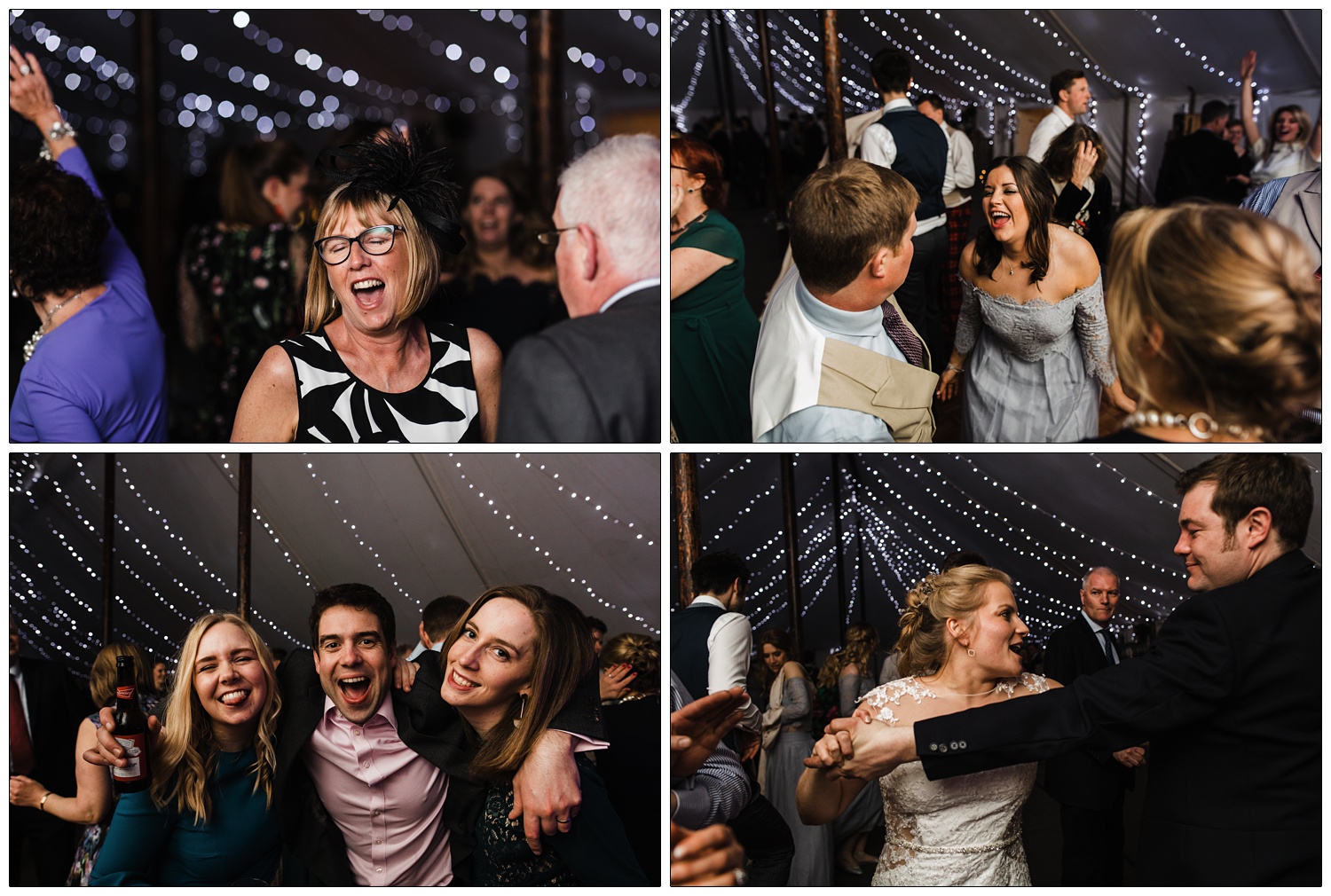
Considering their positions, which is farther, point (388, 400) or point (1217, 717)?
point (388, 400)

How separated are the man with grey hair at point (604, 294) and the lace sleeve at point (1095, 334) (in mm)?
843

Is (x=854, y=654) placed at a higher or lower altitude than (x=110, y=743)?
higher

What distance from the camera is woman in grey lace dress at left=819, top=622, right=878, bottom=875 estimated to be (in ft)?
6.81

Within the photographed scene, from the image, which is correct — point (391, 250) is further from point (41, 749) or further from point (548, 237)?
point (41, 749)

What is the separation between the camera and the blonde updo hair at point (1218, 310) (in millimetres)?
2031

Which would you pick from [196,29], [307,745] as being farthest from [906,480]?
[196,29]

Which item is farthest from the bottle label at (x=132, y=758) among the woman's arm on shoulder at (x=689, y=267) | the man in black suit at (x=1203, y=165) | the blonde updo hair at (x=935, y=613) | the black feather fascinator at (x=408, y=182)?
the man in black suit at (x=1203, y=165)

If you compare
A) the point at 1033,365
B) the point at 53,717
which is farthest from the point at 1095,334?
the point at 53,717

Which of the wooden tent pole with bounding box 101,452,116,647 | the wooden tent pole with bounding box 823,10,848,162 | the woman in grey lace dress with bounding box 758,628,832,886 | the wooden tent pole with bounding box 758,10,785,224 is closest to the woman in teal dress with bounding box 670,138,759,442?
the wooden tent pole with bounding box 758,10,785,224

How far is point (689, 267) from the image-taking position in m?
2.12

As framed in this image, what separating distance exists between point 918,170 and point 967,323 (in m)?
0.32

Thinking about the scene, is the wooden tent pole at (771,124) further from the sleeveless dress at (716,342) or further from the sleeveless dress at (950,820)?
the sleeveless dress at (950,820)

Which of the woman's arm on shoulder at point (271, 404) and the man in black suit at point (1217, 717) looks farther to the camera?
the woman's arm on shoulder at point (271, 404)

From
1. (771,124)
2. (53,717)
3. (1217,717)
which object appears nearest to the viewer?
(1217,717)
